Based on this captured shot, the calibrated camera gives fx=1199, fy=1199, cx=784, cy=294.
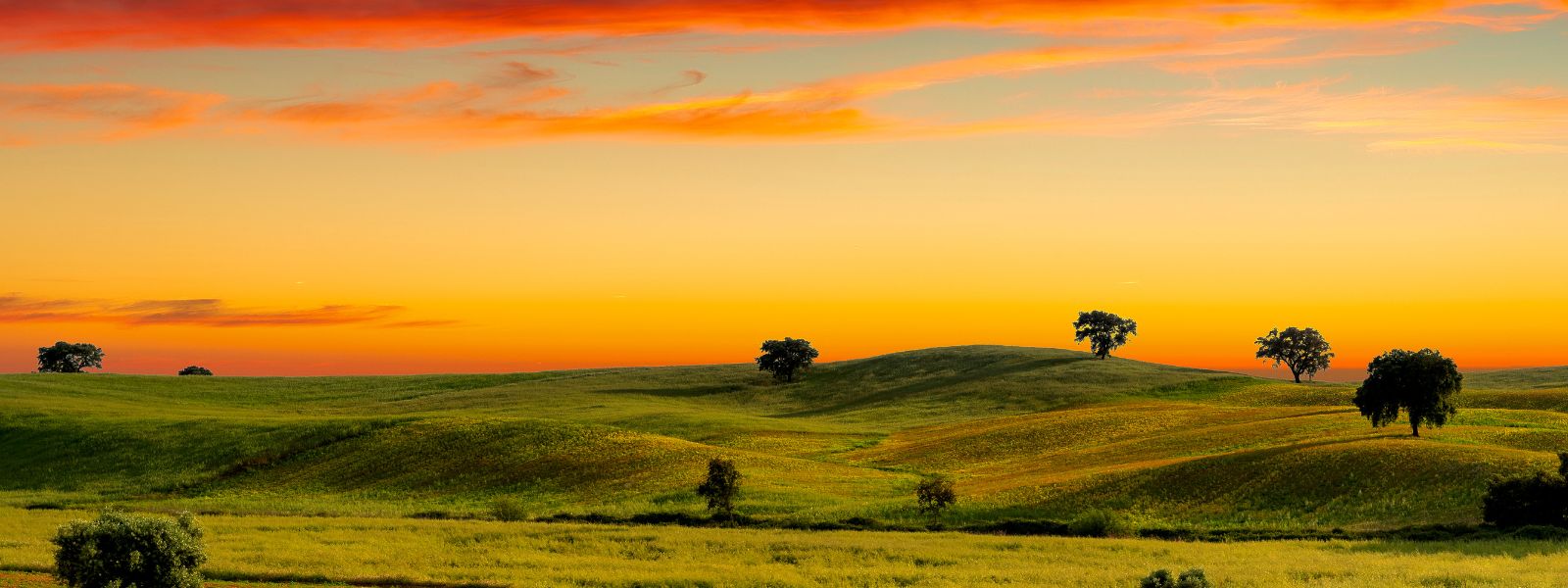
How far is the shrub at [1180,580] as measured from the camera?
1278 inches

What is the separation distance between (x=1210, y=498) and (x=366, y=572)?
139 ft

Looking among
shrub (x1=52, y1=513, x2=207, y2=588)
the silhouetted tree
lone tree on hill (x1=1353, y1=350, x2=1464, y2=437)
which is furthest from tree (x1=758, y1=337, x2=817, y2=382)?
shrub (x1=52, y1=513, x2=207, y2=588)

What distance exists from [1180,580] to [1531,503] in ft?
99.1

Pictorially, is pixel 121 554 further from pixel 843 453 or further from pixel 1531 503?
pixel 843 453

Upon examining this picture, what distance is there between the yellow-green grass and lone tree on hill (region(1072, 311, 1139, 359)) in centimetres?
13732

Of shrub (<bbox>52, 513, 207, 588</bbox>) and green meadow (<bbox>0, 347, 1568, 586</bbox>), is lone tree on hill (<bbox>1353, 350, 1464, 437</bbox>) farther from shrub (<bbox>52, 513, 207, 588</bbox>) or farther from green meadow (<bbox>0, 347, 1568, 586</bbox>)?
shrub (<bbox>52, 513, 207, 588</bbox>)

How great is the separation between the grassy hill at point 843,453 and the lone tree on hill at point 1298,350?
86.4ft

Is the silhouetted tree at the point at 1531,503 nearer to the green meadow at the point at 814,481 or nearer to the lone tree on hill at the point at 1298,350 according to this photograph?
the green meadow at the point at 814,481

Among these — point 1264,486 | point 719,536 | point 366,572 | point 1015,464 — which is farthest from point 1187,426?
point 366,572

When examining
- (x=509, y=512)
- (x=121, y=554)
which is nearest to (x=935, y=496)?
(x=509, y=512)

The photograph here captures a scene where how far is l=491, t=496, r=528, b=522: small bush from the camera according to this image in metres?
66.9

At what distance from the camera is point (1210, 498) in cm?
6319

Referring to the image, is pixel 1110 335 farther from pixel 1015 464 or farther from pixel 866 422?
pixel 1015 464

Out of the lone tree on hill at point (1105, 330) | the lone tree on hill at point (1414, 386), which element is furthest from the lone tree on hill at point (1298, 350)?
the lone tree on hill at point (1414, 386)
